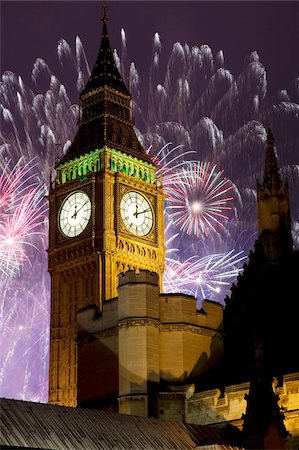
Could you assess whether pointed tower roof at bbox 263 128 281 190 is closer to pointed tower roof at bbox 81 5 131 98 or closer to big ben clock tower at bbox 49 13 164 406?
big ben clock tower at bbox 49 13 164 406

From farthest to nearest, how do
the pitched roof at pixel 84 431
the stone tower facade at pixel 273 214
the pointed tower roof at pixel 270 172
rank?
the pointed tower roof at pixel 270 172 → the stone tower facade at pixel 273 214 → the pitched roof at pixel 84 431

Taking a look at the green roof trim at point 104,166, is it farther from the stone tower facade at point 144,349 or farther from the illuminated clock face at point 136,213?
the stone tower facade at point 144,349

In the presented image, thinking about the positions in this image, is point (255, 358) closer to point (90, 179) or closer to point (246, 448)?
point (246, 448)

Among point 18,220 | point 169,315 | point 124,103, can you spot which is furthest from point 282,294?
point 124,103

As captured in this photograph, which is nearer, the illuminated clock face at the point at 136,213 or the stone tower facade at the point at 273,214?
the stone tower facade at the point at 273,214

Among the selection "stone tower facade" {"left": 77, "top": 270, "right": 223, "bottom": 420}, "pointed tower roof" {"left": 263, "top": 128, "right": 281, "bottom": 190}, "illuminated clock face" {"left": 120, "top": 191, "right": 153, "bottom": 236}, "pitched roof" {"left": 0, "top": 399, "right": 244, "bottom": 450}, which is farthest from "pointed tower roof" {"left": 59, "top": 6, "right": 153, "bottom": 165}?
"pitched roof" {"left": 0, "top": 399, "right": 244, "bottom": 450}

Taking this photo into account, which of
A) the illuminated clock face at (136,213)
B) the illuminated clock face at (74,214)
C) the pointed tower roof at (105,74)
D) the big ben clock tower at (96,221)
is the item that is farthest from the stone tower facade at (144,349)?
the pointed tower roof at (105,74)
